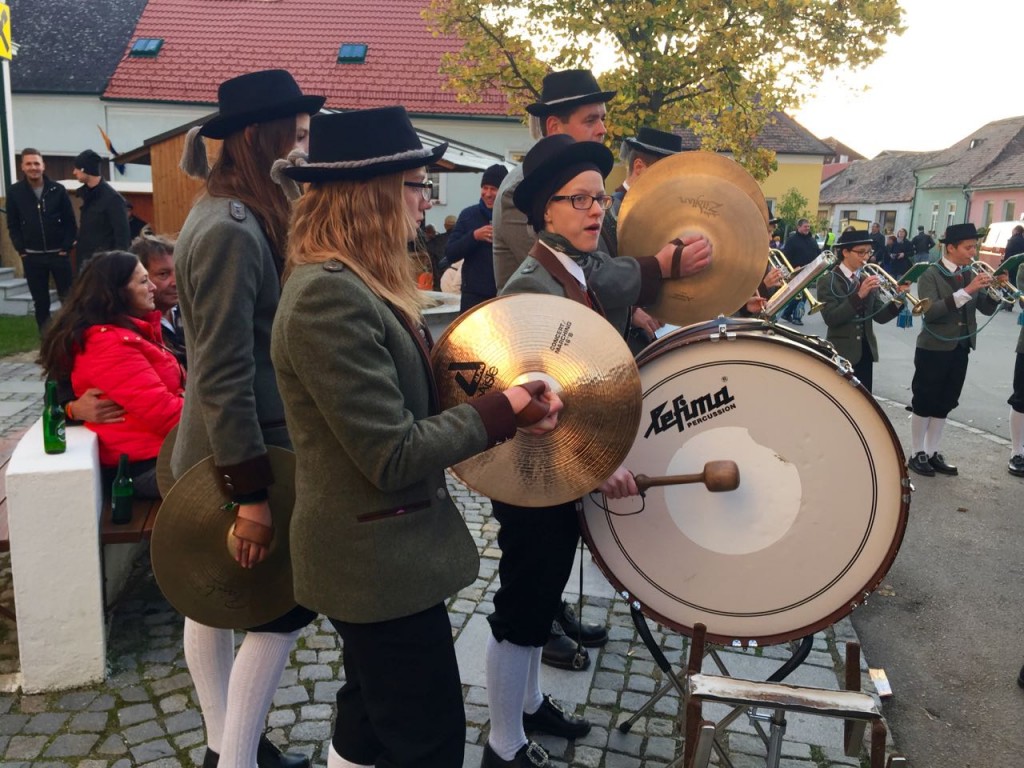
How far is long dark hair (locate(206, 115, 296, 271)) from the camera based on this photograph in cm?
244

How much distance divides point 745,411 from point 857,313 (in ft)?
→ 14.9

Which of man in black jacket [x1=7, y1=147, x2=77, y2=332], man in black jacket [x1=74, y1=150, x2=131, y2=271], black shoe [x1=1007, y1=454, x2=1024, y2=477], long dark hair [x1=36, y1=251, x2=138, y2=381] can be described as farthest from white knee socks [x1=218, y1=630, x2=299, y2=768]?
man in black jacket [x1=7, y1=147, x2=77, y2=332]

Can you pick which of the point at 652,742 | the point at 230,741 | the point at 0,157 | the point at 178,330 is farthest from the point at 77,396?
the point at 0,157

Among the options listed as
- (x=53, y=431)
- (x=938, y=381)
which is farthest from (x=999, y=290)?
(x=53, y=431)

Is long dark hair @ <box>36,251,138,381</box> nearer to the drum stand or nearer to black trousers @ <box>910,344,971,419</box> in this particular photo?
the drum stand

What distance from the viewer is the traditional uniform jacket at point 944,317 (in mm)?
6941

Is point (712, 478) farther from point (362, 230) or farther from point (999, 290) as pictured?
point (999, 290)

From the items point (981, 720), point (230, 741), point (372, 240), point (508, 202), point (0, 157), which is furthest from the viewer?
point (0, 157)

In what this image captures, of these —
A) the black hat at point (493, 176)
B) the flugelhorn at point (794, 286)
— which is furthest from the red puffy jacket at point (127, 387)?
the black hat at point (493, 176)

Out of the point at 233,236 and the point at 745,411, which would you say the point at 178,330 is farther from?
the point at 745,411

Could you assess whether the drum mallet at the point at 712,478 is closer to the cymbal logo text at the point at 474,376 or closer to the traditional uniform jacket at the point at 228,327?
the cymbal logo text at the point at 474,376

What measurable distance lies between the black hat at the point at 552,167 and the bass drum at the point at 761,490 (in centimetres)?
56

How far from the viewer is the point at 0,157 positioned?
13.5 metres

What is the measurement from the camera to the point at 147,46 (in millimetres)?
22953
